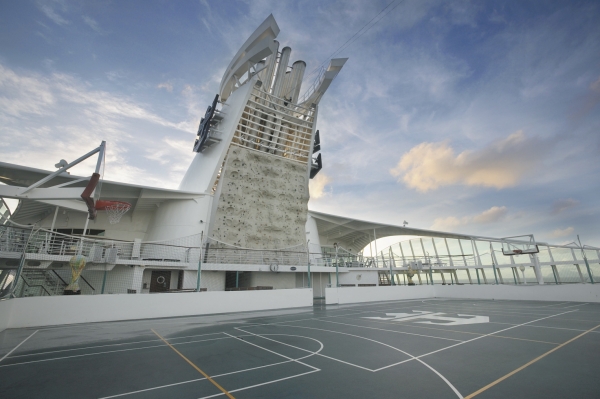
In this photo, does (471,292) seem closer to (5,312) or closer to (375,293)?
(375,293)

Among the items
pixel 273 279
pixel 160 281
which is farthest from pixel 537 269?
pixel 160 281

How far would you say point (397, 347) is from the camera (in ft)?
20.7

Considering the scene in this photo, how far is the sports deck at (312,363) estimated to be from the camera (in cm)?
385

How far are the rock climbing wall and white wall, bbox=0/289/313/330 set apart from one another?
8.20m

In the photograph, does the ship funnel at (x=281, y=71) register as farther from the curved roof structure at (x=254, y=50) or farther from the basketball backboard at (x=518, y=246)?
the basketball backboard at (x=518, y=246)

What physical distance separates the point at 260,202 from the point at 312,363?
2159cm

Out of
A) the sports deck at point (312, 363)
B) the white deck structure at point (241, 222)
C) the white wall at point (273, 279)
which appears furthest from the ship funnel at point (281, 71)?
the sports deck at point (312, 363)

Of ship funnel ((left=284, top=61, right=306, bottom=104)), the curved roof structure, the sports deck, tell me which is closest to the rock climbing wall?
ship funnel ((left=284, top=61, right=306, bottom=104))

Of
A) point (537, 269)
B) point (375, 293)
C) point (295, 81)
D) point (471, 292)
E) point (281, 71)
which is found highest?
point (281, 71)

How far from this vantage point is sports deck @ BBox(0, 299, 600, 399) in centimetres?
385

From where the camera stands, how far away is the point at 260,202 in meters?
26.2

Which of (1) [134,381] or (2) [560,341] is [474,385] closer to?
(2) [560,341]

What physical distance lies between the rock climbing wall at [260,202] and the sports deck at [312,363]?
15.7 m

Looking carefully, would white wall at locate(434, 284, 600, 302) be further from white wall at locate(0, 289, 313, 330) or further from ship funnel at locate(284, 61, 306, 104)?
ship funnel at locate(284, 61, 306, 104)
